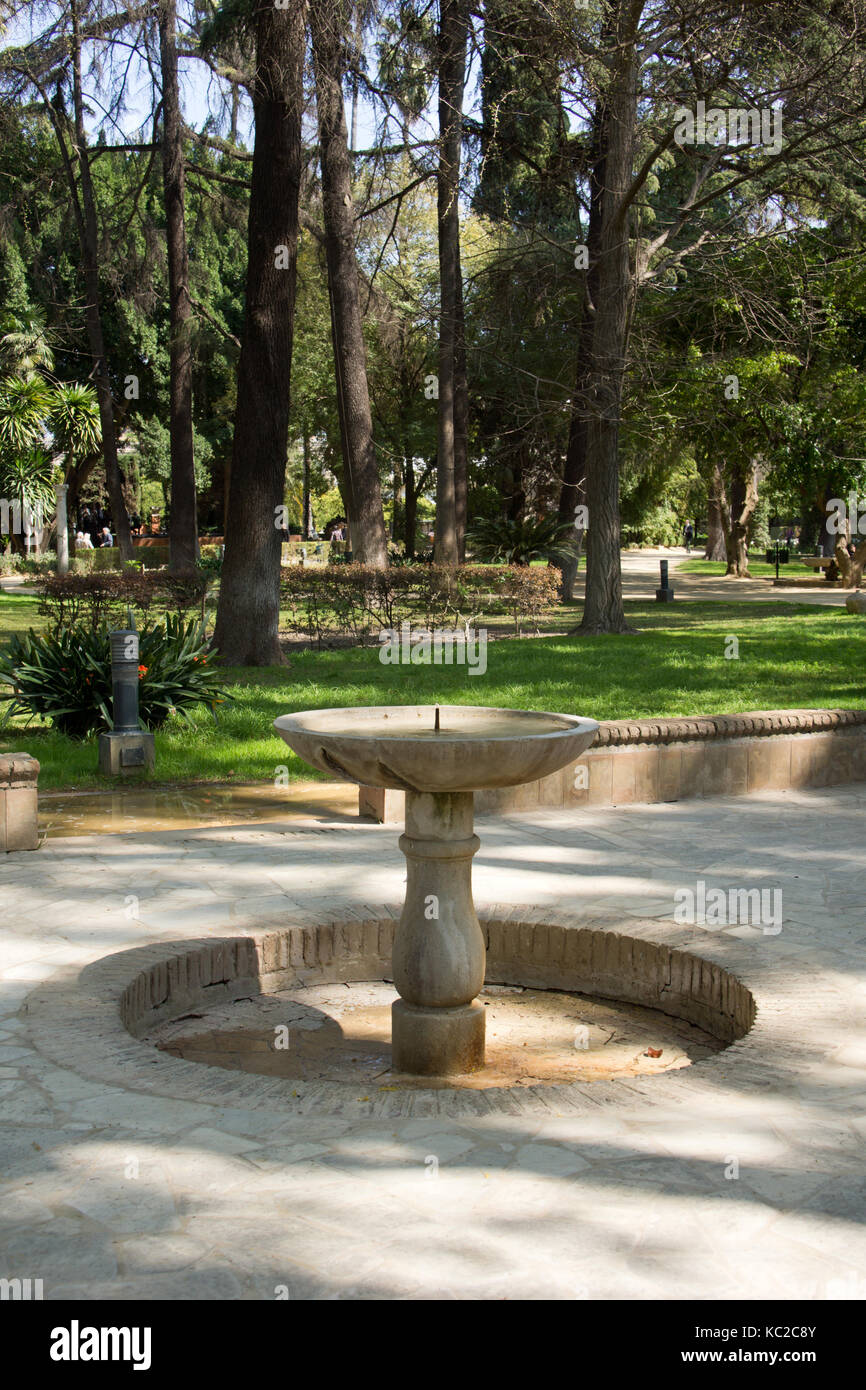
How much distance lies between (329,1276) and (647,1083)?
1.46 m

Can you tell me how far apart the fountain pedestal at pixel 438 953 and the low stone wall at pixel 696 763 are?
10.4 ft

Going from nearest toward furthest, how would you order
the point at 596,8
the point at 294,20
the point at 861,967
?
the point at 861,967, the point at 294,20, the point at 596,8

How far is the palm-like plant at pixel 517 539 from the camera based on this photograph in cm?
2462

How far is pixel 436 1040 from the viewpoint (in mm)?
4562

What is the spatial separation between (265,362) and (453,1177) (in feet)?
41.1

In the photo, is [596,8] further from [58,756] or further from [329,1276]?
[329,1276]

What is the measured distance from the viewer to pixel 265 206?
47.4 ft

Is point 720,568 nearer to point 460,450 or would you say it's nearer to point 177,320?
point 460,450

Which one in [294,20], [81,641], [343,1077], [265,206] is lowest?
[343,1077]

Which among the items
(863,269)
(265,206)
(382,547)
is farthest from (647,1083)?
(863,269)

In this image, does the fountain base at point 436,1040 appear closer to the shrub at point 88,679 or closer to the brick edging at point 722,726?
the brick edging at point 722,726

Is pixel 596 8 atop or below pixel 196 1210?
atop

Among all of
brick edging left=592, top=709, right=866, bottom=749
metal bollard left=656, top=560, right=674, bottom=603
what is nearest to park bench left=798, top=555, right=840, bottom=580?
metal bollard left=656, top=560, right=674, bottom=603

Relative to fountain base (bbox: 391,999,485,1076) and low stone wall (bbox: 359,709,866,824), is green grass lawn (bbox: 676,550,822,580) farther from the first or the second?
fountain base (bbox: 391,999,485,1076)
